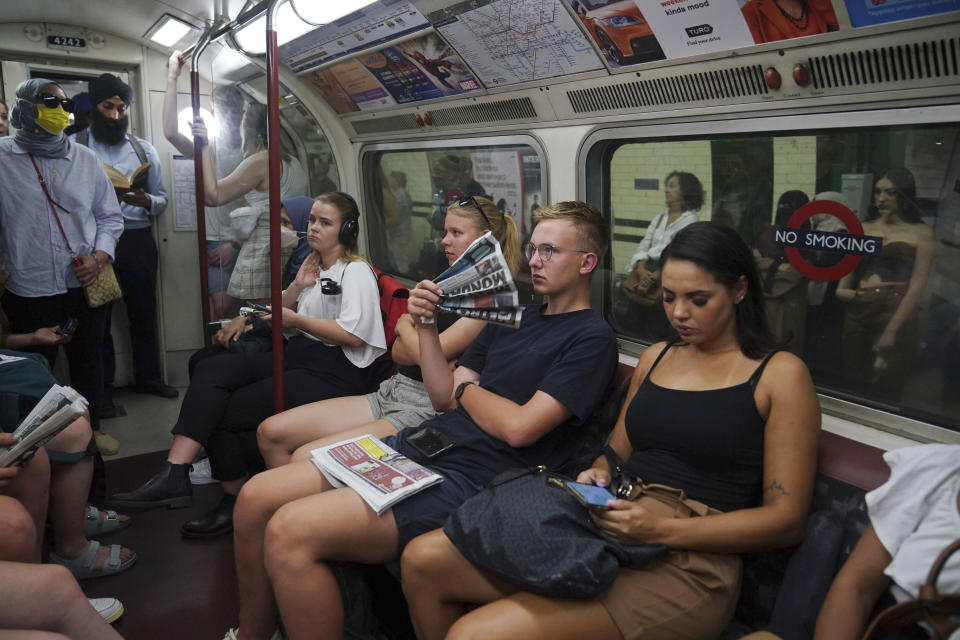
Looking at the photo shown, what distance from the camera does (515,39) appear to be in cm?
323

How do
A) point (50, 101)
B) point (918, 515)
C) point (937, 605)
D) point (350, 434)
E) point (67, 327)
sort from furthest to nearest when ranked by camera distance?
point (67, 327)
point (50, 101)
point (350, 434)
point (918, 515)
point (937, 605)

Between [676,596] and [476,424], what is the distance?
3.17 ft

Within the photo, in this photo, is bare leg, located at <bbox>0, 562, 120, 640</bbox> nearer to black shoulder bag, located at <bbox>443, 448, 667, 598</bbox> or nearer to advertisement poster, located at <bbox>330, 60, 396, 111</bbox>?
black shoulder bag, located at <bbox>443, 448, 667, 598</bbox>

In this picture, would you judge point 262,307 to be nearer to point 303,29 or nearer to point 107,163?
point 303,29

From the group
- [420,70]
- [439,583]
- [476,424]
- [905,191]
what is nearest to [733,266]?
[905,191]

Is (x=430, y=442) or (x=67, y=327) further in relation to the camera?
(x=67, y=327)

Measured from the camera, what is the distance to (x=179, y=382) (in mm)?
6066

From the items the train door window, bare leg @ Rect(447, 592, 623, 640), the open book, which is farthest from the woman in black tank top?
the open book

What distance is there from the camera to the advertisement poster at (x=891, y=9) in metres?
1.85

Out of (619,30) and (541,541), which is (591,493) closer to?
(541,541)

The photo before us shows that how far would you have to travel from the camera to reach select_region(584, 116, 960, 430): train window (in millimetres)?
2186

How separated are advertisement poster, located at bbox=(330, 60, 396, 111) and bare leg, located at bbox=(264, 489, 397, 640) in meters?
3.15

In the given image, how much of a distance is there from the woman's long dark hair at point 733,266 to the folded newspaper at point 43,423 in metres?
2.14

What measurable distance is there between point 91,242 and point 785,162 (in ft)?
13.0
